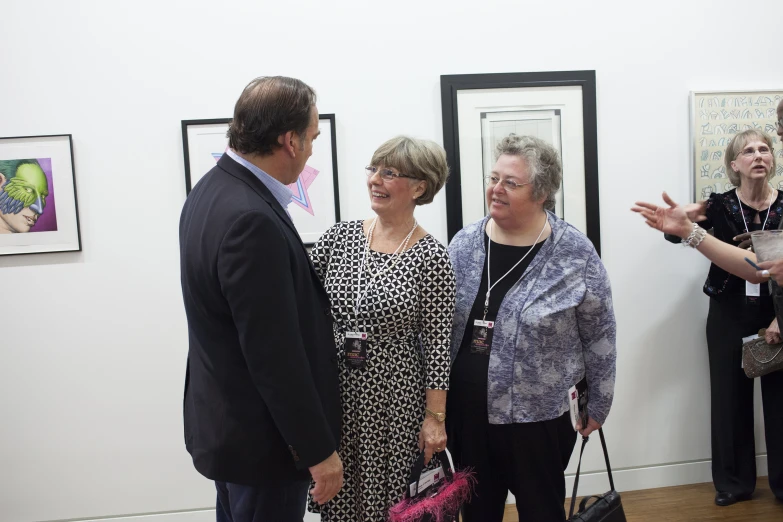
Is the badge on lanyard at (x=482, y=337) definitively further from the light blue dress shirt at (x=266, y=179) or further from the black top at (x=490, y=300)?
the light blue dress shirt at (x=266, y=179)

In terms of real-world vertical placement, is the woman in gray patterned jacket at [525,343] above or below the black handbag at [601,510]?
above

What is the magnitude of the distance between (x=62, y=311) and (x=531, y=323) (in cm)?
214

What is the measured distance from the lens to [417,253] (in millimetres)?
1785

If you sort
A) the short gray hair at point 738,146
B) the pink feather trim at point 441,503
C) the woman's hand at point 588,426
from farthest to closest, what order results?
the short gray hair at point 738,146
the woman's hand at point 588,426
the pink feather trim at point 441,503

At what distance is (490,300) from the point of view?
73.7 inches

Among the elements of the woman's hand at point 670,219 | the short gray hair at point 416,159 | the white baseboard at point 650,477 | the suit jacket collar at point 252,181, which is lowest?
the white baseboard at point 650,477

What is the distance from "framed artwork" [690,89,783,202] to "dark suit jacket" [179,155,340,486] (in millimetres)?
2284

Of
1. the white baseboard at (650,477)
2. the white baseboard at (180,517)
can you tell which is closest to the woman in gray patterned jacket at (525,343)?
the white baseboard at (650,477)

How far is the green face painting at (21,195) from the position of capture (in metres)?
2.69

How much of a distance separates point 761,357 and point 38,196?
325cm

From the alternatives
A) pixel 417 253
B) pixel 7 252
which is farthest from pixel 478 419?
pixel 7 252

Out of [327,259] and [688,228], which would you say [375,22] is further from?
[688,228]

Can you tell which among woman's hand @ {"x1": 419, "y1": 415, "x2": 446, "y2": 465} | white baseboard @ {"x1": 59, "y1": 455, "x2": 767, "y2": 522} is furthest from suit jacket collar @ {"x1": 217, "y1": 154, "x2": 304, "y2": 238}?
white baseboard @ {"x1": 59, "y1": 455, "x2": 767, "y2": 522}

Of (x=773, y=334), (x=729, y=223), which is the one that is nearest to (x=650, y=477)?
(x=773, y=334)
